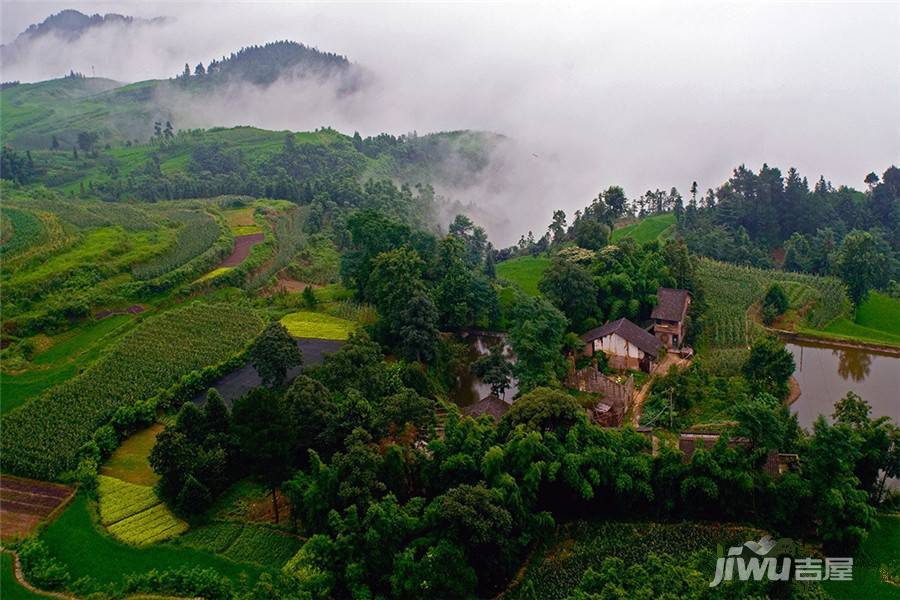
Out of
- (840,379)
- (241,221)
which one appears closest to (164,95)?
(241,221)

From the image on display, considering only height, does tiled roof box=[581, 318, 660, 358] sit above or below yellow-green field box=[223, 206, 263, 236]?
below

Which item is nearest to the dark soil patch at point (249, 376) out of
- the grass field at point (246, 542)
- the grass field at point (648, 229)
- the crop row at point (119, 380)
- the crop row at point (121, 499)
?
the crop row at point (119, 380)

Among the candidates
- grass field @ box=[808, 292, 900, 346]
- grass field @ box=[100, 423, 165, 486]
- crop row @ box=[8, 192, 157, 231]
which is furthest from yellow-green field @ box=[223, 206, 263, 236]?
grass field @ box=[808, 292, 900, 346]

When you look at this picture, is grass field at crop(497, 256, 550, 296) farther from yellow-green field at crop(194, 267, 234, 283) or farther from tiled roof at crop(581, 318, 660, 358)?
yellow-green field at crop(194, 267, 234, 283)

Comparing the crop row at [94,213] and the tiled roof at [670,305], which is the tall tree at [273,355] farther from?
the crop row at [94,213]

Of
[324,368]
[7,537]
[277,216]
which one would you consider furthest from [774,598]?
[277,216]

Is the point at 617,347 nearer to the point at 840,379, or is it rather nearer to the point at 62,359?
the point at 840,379
